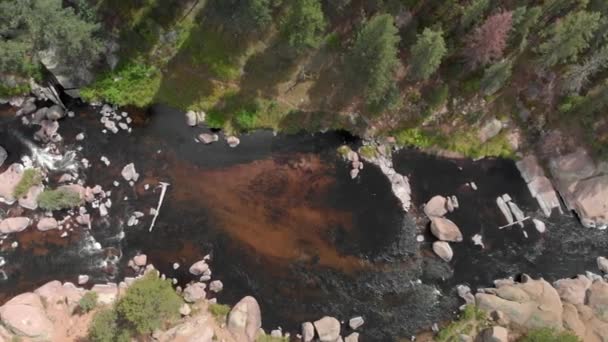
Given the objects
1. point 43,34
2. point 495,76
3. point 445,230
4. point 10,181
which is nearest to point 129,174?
point 10,181

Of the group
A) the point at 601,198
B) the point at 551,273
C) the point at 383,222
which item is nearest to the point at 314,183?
the point at 383,222

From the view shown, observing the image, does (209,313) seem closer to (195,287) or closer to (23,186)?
(195,287)

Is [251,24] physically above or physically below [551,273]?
above

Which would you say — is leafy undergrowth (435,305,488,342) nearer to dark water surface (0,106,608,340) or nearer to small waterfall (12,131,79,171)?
dark water surface (0,106,608,340)

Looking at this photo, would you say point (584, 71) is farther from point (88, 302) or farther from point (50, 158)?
point (50, 158)

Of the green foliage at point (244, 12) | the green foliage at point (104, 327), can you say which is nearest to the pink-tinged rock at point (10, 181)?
the green foliage at point (104, 327)

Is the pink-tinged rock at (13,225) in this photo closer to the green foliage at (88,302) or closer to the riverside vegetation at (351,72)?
the green foliage at (88,302)
